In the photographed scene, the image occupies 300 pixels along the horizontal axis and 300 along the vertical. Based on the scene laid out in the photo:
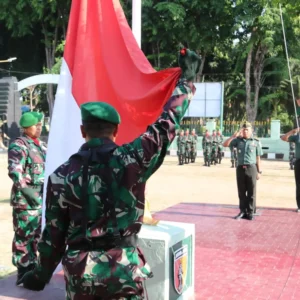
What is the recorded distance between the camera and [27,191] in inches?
178

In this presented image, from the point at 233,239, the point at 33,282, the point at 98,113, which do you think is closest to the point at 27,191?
the point at 33,282

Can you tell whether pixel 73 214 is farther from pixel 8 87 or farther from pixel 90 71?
pixel 8 87

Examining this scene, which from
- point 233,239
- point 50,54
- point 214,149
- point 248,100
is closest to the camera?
point 233,239

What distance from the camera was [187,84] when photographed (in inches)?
87.2

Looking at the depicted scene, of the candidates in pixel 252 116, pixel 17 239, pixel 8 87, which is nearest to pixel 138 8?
pixel 17 239

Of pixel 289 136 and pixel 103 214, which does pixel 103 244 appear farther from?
pixel 289 136

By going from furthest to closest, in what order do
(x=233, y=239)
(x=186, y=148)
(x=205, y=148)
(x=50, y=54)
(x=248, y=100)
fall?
(x=50, y=54) < (x=248, y=100) < (x=186, y=148) < (x=205, y=148) < (x=233, y=239)

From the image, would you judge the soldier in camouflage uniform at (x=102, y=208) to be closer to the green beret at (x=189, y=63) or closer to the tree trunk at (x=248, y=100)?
the green beret at (x=189, y=63)

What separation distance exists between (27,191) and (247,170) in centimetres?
472

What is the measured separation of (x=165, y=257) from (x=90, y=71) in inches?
69.0

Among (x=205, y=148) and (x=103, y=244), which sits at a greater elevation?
(x=103, y=244)

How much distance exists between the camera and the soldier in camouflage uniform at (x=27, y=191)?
177 inches

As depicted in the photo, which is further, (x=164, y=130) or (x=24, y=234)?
(x=24, y=234)

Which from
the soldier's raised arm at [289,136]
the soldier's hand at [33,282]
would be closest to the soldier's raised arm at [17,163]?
the soldier's hand at [33,282]
